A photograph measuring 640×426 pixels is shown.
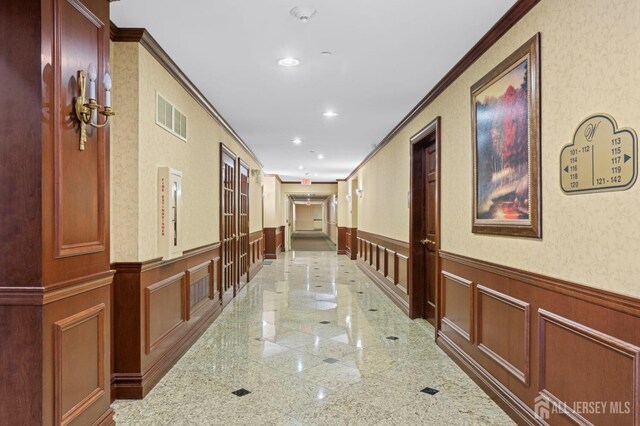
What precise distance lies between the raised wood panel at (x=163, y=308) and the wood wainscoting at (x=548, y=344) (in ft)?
9.06

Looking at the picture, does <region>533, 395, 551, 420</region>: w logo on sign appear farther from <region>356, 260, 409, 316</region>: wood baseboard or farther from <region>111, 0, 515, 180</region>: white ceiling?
<region>356, 260, 409, 316</region>: wood baseboard

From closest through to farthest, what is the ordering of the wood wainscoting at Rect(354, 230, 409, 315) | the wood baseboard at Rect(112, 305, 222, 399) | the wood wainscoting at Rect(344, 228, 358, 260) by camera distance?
the wood baseboard at Rect(112, 305, 222, 399)
the wood wainscoting at Rect(354, 230, 409, 315)
the wood wainscoting at Rect(344, 228, 358, 260)

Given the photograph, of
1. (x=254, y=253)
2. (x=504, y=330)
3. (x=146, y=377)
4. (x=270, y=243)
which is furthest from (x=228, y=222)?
(x=270, y=243)

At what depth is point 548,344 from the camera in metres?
2.51

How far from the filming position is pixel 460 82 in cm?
399

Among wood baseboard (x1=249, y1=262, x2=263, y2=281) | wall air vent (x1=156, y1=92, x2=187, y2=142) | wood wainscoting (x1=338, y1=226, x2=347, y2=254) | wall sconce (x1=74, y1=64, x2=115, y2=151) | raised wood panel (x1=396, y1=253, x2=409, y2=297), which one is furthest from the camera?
wood wainscoting (x1=338, y1=226, x2=347, y2=254)

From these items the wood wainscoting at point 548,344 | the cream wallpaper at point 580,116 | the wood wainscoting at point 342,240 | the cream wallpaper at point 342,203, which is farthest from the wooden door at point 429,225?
the wood wainscoting at point 342,240

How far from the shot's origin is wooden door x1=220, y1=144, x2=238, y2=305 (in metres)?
6.24

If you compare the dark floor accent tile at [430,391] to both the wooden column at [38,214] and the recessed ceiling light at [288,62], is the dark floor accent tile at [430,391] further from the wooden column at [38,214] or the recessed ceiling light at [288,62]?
the recessed ceiling light at [288,62]

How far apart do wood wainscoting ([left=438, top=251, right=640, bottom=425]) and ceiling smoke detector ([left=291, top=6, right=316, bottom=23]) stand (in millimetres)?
2289

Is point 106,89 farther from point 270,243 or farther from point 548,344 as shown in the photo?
point 270,243

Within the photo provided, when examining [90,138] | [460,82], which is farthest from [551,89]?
[90,138]

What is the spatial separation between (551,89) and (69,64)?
2744 millimetres

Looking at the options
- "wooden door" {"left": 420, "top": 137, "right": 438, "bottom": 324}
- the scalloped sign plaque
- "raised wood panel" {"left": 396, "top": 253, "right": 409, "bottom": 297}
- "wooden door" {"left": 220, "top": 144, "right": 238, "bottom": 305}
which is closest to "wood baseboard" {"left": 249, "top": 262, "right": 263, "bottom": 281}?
→ "wooden door" {"left": 220, "top": 144, "right": 238, "bottom": 305}
